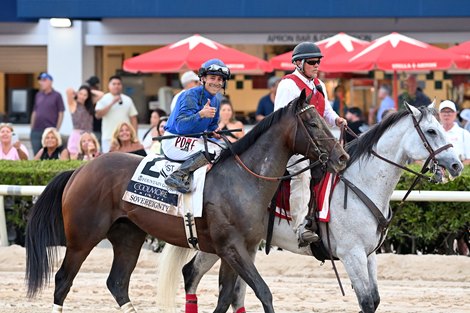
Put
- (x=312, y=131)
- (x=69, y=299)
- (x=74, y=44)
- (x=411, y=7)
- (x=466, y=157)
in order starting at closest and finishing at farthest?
(x=312, y=131), (x=69, y=299), (x=466, y=157), (x=411, y=7), (x=74, y=44)

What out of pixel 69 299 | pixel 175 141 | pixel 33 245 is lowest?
pixel 69 299

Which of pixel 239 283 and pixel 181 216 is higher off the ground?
pixel 181 216

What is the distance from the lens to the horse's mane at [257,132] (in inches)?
316

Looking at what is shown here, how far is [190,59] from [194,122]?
26.0 feet

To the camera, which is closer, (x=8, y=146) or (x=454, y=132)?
(x=454, y=132)

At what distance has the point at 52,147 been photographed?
14102 millimetres

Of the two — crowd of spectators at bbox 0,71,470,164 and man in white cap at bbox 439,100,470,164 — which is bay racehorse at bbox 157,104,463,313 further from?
man in white cap at bbox 439,100,470,164

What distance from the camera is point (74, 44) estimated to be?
66.4 feet

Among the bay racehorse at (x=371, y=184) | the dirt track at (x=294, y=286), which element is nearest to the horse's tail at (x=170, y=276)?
the bay racehorse at (x=371, y=184)

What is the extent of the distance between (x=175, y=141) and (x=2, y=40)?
13399 mm

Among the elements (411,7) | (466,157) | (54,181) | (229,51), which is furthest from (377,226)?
(411,7)

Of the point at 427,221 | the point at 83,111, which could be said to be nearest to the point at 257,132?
the point at 427,221

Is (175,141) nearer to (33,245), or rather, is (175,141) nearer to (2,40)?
(33,245)

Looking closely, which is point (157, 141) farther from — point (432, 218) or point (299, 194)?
point (299, 194)
